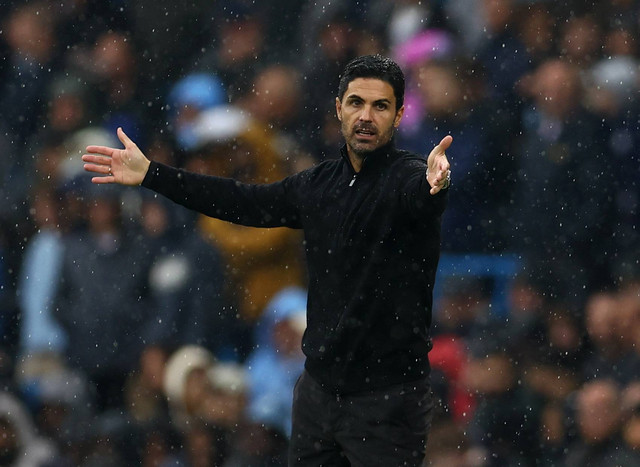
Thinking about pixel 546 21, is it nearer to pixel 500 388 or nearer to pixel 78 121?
pixel 500 388

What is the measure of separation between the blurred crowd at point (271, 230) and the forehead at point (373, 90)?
4.47ft

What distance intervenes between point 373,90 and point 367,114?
69mm

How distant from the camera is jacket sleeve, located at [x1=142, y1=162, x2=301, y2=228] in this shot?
3.32 meters

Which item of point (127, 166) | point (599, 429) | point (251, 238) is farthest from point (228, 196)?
point (599, 429)

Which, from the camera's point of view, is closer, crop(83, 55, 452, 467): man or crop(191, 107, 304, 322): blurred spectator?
crop(83, 55, 452, 467): man

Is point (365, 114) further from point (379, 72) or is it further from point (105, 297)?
point (105, 297)

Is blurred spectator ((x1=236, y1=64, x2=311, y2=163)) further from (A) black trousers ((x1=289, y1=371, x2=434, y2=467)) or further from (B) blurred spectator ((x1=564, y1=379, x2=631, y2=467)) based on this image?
(A) black trousers ((x1=289, y1=371, x2=434, y2=467))

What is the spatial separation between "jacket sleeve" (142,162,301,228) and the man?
116mm

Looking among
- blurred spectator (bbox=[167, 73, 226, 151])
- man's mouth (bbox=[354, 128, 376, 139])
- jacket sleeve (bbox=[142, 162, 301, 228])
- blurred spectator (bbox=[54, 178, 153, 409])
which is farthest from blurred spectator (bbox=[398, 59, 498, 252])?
man's mouth (bbox=[354, 128, 376, 139])

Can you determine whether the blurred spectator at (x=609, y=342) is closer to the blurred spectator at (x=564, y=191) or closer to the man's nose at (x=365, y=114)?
the blurred spectator at (x=564, y=191)

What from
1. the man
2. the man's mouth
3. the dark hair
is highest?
the dark hair

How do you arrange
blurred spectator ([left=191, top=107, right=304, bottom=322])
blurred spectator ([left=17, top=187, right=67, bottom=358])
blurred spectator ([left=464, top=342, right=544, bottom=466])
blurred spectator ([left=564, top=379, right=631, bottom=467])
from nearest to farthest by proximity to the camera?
1. blurred spectator ([left=564, top=379, right=631, bottom=467])
2. blurred spectator ([left=464, top=342, right=544, bottom=466])
3. blurred spectator ([left=191, top=107, right=304, bottom=322])
4. blurred spectator ([left=17, top=187, right=67, bottom=358])

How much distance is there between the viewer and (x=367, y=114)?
10.3ft

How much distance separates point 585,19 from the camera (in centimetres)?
454
